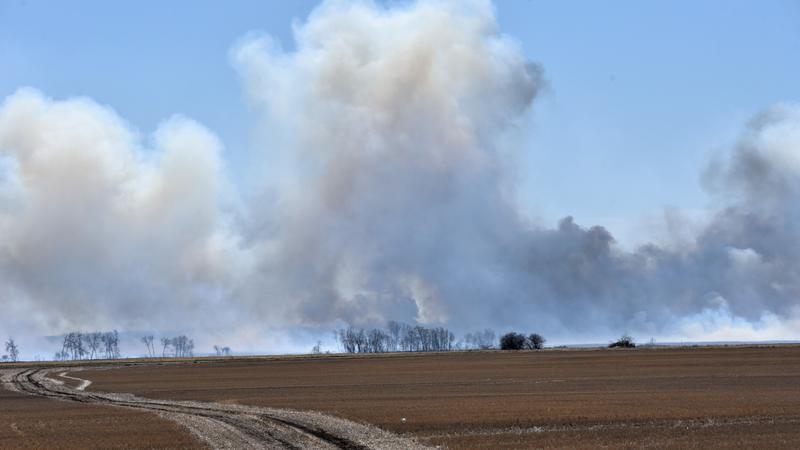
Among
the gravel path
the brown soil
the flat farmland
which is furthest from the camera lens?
the brown soil

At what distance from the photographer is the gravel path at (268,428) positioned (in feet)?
132

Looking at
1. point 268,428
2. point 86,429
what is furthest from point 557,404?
point 86,429

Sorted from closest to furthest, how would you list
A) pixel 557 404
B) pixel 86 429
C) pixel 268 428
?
pixel 268 428 → pixel 86 429 → pixel 557 404

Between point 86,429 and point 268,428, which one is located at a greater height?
point 86,429

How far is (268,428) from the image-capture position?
46.6 meters

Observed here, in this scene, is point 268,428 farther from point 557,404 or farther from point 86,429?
point 557,404

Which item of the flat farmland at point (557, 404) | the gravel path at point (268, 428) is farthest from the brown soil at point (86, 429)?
the flat farmland at point (557, 404)

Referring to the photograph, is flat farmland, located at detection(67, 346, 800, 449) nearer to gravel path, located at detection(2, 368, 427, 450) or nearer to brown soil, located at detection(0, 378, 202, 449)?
gravel path, located at detection(2, 368, 427, 450)

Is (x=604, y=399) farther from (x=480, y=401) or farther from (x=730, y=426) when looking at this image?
(x=730, y=426)

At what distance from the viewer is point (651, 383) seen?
80812 mm

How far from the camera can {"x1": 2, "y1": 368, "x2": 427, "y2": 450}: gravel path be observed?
40.2 m

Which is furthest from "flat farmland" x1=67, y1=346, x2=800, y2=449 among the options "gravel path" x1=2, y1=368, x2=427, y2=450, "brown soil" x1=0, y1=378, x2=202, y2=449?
"brown soil" x1=0, y1=378, x2=202, y2=449

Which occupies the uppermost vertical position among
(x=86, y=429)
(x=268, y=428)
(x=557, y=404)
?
(x=557, y=404)

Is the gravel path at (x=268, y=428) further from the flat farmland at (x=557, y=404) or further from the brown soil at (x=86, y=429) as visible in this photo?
the flat farmland at (x=557, y=404)
